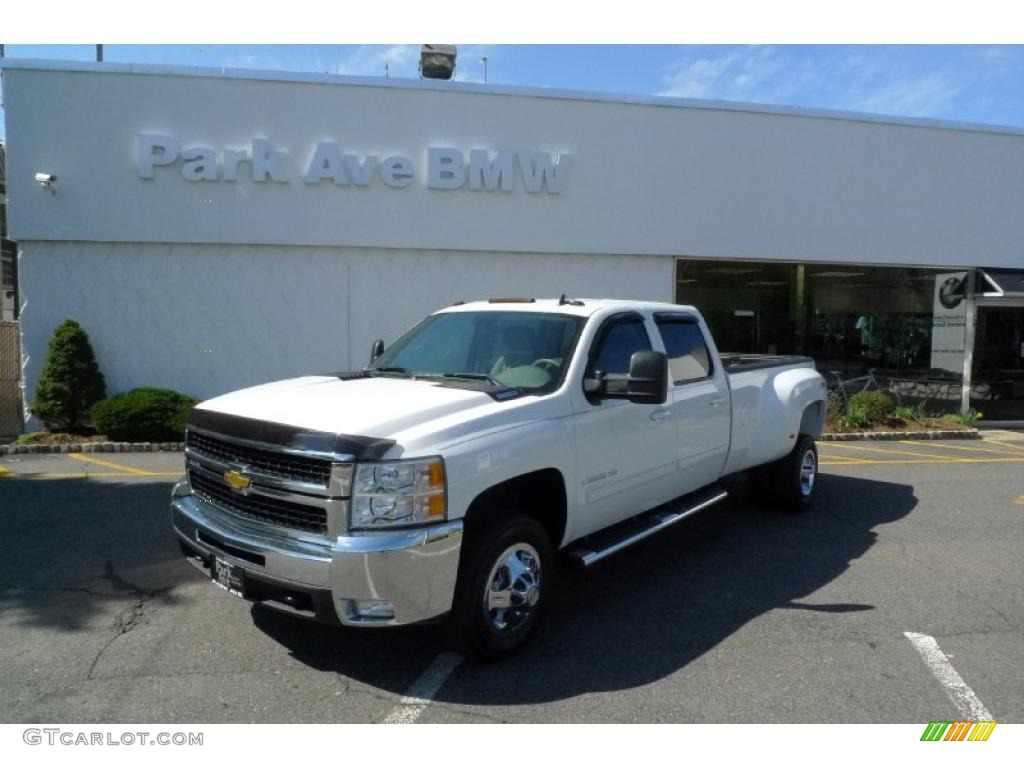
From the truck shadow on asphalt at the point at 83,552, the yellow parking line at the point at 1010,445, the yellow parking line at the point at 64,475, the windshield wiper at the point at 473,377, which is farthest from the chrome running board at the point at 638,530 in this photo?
the yellow parking line at the point at 1010,445

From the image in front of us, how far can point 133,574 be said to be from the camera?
527cm

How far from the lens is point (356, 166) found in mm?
11789

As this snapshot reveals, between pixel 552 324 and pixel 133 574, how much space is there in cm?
347

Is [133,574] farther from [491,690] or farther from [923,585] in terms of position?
[923,585]

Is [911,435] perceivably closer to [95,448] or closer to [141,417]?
[141,417]

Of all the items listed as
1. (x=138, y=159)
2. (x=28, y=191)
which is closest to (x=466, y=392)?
(x=138, y=159)

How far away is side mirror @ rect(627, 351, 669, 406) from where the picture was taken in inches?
164

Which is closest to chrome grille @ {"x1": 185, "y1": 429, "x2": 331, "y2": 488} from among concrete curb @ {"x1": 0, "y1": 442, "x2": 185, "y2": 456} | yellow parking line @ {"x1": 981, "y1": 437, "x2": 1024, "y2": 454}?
concrete curb @ {"x1": 0, "y1": 442, "x2": 185, "y2": 456}

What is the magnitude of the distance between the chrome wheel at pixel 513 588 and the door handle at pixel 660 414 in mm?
1389

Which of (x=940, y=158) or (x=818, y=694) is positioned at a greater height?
(x=940, y=158)

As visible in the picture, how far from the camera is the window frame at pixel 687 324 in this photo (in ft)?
17.8

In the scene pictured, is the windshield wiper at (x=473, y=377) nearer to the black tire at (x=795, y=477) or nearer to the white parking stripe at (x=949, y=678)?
the white parking stripe at (x=949, y=678)

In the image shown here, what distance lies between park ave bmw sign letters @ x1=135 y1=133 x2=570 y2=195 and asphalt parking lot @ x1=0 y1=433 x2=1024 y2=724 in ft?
21.5

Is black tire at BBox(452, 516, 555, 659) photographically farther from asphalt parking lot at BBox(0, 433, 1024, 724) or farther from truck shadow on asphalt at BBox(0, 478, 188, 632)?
truck shadow on asphalt at BBox(0, 478, 188, 632)
